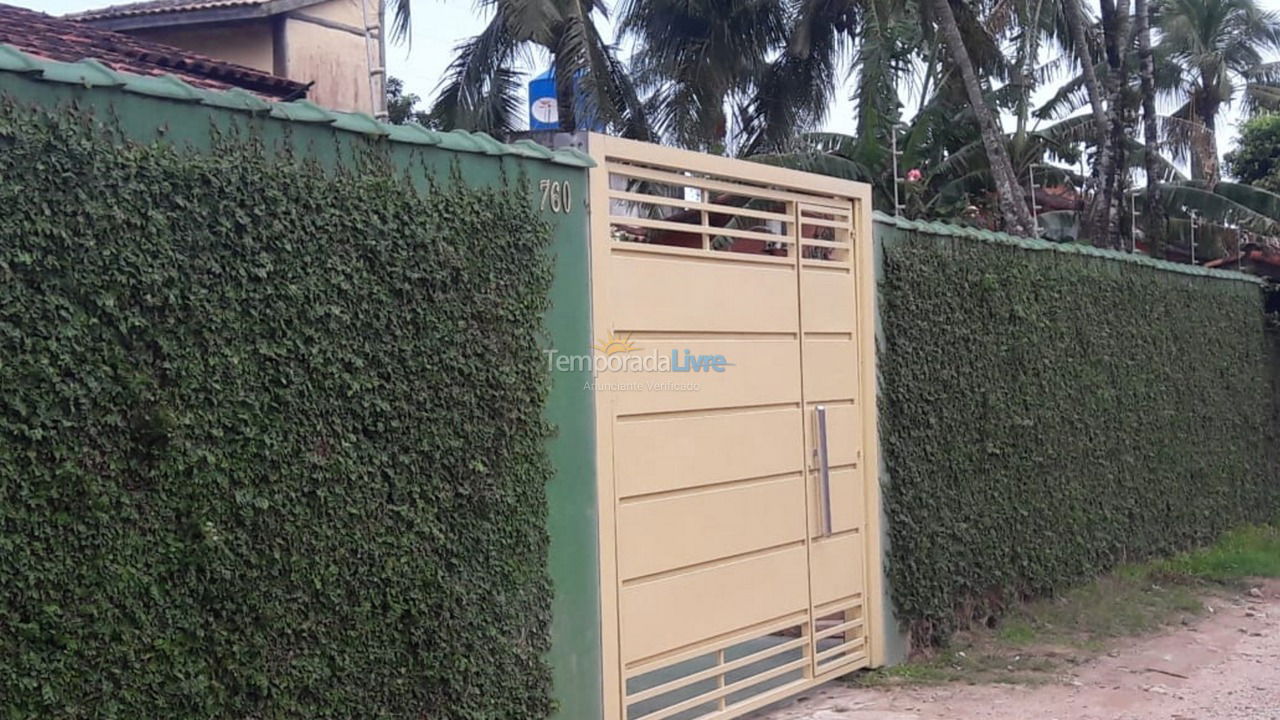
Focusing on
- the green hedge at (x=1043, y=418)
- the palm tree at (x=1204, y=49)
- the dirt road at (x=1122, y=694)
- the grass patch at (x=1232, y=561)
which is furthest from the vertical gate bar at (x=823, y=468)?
the palm tree at (x=1204, y=49)

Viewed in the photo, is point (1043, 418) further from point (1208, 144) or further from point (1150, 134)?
point (1208, 144)

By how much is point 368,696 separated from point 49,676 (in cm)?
123

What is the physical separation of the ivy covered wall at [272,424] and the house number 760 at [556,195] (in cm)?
8

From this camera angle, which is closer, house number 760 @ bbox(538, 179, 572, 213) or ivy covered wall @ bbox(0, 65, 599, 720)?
ivy covered wall @ bbox(0, 65, 599, 720)

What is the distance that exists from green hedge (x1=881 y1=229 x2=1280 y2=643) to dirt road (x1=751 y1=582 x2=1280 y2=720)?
847mm

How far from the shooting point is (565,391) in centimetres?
546

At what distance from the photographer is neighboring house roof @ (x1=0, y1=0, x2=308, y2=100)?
1018 cm

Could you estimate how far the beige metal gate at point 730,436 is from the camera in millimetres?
5785

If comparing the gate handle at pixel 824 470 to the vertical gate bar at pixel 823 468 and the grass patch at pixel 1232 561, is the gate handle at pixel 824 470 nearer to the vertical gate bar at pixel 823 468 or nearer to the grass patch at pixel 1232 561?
the vertical gate bar at pixel 823 468

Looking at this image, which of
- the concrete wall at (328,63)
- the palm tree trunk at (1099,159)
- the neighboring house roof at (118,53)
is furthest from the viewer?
the concrete wall at (328,63)

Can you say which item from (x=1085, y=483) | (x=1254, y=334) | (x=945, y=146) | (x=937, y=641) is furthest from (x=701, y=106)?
(x=937, y=641)

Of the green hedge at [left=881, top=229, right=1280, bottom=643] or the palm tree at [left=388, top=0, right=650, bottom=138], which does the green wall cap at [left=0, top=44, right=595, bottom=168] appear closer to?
the green hedge at [left=881, top=229, right=1280, bottom=643]

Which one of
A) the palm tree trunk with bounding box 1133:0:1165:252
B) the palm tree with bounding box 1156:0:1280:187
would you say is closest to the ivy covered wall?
the palm tree trunk with bounding box 1133:0:1165:252

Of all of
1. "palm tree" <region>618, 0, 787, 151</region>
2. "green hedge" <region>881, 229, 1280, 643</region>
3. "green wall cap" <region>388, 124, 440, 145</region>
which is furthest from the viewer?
"palm tree" <region>618, 0, 787, 151</region>
